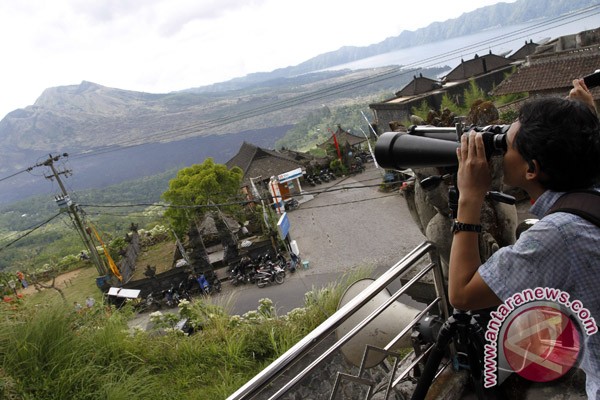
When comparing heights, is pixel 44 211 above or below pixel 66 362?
below

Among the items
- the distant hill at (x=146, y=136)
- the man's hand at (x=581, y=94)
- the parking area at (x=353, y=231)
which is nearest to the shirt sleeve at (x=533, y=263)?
the man's hand at (x=581, y=94)

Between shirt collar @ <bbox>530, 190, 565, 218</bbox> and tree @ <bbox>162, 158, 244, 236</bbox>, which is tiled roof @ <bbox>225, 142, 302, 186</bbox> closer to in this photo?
tree @ <bbox>162, 158, 244, 236</bbox>

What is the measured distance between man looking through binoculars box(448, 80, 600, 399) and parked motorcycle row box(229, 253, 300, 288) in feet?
43.8

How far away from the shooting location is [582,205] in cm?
89

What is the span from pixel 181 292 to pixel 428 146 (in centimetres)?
1493

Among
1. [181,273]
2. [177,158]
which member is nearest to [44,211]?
[177,158]

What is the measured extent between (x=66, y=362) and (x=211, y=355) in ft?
5.24

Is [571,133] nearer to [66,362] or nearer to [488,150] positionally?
[488,150]

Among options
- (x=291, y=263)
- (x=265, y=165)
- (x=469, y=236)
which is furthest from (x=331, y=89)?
(x=469, y=236)

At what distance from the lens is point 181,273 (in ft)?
50.7

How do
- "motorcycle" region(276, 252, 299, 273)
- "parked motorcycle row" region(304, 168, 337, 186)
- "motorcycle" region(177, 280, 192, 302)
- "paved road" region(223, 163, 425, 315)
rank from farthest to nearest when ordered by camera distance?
"parked motorcycle row" region(304, 168, 337, 186), "motorcycle" region(276, 252, 299, 273), "motorcycle" region(177, 280, 192, 302), "paved road" region(223, 163, 425, 315)

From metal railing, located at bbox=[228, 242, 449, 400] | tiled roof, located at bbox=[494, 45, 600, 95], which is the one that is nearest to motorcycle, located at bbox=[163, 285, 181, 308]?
metal railing, located at bbox=[228, 242, 449, 400]

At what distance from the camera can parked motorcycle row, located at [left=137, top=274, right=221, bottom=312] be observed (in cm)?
1450

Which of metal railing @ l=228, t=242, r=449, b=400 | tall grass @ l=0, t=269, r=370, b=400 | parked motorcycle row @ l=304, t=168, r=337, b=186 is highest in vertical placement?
metal railing @ l=228, t=242, r=449, b=400
